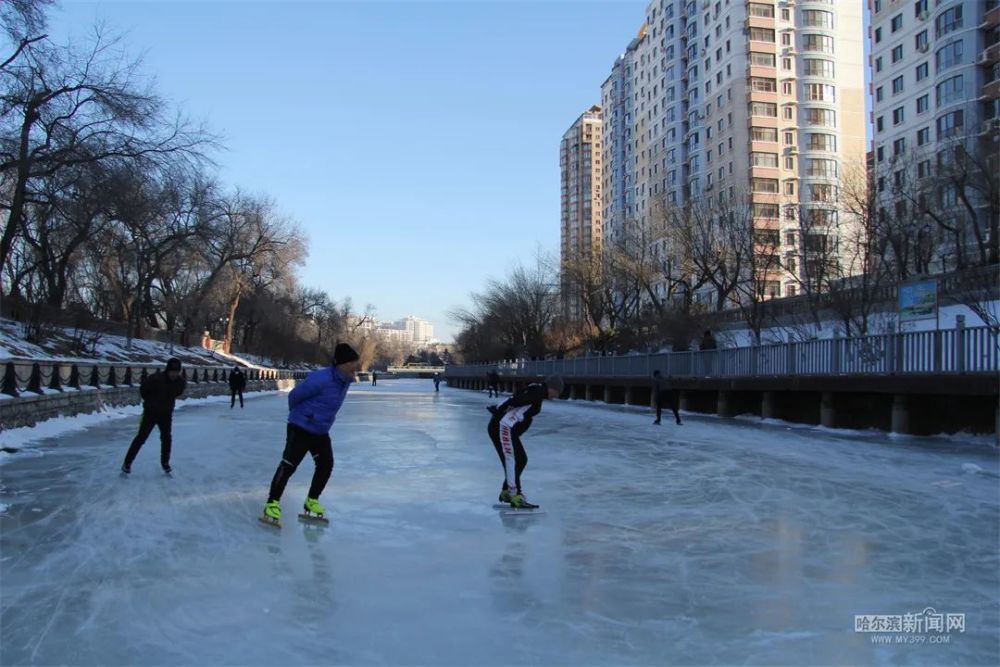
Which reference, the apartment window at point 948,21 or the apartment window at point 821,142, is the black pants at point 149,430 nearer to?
the apartment window at point 948,21

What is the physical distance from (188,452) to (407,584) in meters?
8.82

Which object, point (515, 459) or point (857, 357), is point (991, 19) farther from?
point (515, 459)

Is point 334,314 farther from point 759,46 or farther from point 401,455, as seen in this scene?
point 401,455

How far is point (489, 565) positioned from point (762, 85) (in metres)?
80.0

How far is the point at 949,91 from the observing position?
5531 centimetres

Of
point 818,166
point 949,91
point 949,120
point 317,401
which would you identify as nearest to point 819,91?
point 818,166

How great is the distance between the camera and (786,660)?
12.0 feet

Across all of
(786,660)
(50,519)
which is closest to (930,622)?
(786,660)

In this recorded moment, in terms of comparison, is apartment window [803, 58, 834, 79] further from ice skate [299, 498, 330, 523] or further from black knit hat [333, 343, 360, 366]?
ice skate [299, 498, 330, 523]

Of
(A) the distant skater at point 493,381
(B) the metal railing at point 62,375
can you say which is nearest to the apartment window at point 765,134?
(A) the distant skater at point 493,381

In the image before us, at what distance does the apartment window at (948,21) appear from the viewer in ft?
179

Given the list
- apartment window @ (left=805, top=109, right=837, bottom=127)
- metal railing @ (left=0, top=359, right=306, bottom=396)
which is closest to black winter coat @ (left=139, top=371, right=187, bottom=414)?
metal railing @ (left=0, top=359, right=306, bottom=396)

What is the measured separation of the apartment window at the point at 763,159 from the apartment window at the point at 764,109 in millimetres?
3932

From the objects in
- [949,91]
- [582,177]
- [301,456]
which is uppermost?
[582,177]
